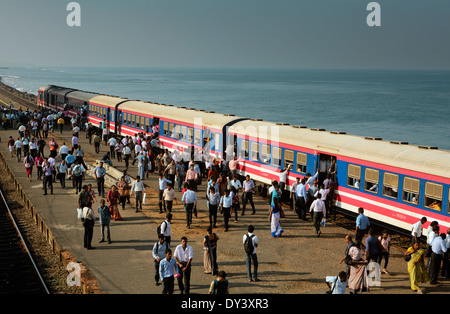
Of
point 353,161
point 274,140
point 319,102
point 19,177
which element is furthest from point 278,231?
point 319,102

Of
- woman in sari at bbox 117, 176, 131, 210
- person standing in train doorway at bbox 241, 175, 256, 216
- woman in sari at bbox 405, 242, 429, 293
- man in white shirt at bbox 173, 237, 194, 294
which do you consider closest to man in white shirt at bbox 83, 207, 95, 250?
woman in sari at bbox 117, 176, 131, 210

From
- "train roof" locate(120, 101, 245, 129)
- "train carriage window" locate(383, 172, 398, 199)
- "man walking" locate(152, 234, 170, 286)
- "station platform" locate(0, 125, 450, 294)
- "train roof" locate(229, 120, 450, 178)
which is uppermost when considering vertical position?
"train roof" locate(120, 101, 245, 129)

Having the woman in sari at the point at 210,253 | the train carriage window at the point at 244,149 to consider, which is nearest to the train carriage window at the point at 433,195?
the woman in sari at the point at 210,253

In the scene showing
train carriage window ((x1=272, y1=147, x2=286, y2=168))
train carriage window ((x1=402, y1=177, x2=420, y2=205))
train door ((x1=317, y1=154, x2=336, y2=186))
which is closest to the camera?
train carriage window ((x1=402, y1=177, x2=420, y2=205))

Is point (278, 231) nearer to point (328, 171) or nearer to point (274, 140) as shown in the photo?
point (328, 171)

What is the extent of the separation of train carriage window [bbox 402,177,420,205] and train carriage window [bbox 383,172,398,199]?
1.32 ft

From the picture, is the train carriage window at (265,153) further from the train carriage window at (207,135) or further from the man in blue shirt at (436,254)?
the man in blue shirt at (436,254)

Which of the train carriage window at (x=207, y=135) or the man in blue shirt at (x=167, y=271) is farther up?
the train carriage window at (x=207, y=135)

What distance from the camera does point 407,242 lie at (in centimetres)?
1833

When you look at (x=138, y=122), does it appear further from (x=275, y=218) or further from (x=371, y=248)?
(x=371, y=248)

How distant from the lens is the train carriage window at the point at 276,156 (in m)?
23.6

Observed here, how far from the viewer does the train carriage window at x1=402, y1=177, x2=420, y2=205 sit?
1692 centimetres

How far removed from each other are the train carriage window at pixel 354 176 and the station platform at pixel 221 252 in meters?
1.76

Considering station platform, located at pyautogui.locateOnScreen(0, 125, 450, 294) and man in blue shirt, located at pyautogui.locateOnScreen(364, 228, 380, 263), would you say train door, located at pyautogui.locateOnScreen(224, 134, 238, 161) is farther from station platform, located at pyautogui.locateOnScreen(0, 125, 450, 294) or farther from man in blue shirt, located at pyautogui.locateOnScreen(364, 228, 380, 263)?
man in blue shirt, located at pyautogui.locateOnScreen(364, 228, 380, 263)
